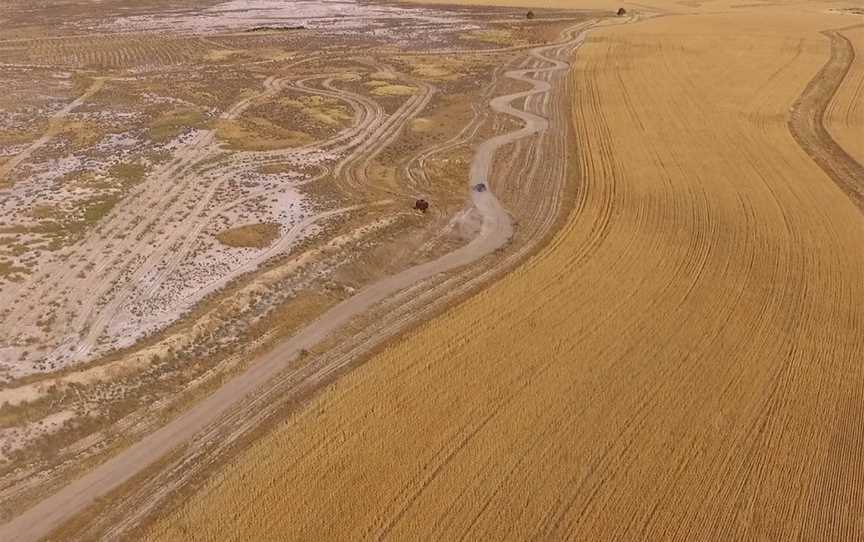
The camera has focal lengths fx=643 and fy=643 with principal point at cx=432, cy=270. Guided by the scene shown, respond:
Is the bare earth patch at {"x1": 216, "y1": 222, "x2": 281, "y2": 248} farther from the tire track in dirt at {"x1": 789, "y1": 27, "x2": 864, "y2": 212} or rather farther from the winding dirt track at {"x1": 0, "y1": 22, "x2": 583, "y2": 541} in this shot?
the tire track in dirt at {"x1": 789, "y1": 27, "x2": 864, "y2": 212}

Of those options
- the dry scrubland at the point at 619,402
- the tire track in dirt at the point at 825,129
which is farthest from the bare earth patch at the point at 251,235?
the tire track in dirt at the point at 825,129

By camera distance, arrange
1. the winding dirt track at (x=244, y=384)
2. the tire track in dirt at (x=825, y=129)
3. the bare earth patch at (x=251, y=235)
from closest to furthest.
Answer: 1. the winding dirt track at (x=244, y=384)
2. the bare earth patch at (x=251, y=235)
3. the tire track in dirt at (x=825, y=129)

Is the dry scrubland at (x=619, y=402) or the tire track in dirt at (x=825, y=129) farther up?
the tire track in dirt at (x=825, y=129)

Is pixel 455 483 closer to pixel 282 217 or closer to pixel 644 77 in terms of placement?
pixel 282 217

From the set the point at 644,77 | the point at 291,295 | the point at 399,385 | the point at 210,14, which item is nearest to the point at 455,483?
the point at 399,385

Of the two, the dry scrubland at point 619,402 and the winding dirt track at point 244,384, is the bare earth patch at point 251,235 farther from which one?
the dry scrubland at point 619,402

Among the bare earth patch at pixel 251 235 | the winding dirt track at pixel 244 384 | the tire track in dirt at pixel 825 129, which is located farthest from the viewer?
the tire track in dirt at pixel 825 129

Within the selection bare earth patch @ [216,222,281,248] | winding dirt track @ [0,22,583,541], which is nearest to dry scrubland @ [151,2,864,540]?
winding dirt track @ [0,22,583,541]
